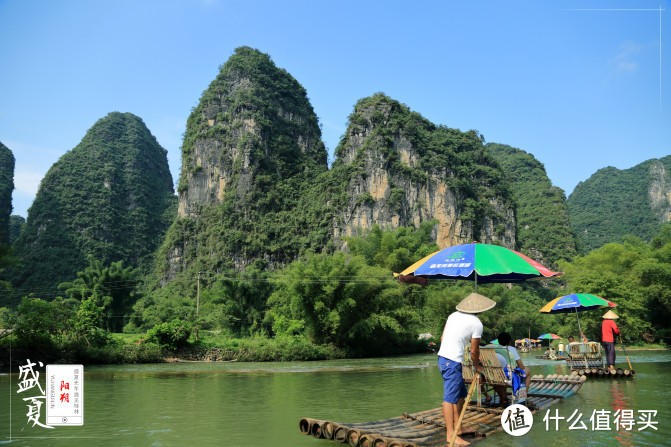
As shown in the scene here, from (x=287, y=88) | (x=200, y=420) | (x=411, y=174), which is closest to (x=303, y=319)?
(x=200, y=420)

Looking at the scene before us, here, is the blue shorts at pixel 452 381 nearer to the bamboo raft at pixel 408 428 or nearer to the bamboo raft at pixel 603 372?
the bamboo raft at pixel 408 428

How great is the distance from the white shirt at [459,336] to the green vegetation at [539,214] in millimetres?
58564

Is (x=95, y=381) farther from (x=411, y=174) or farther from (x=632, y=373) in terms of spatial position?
(x=411, y=174)

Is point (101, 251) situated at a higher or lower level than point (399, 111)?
lower

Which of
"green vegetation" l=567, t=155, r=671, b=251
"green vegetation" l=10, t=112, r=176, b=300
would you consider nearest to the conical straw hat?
"green vegetation" l=10, t=112, r=176, b=300

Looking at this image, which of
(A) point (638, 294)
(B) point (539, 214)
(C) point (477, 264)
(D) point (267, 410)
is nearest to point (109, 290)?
(D) point (267, 410)

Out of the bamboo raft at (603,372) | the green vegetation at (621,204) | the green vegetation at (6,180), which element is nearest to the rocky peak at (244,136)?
the green vegetation at (6,180)

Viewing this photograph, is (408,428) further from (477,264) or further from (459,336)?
(477,264)

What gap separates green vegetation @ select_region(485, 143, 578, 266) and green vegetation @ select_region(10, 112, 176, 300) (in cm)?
6100

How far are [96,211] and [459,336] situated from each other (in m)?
85.8

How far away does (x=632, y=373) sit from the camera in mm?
10766

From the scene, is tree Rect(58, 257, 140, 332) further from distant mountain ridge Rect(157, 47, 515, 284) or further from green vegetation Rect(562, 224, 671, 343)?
green vegetation Rect(562, 224, 671, 343)

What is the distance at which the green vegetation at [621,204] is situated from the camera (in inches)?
3223

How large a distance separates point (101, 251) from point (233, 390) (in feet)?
246
